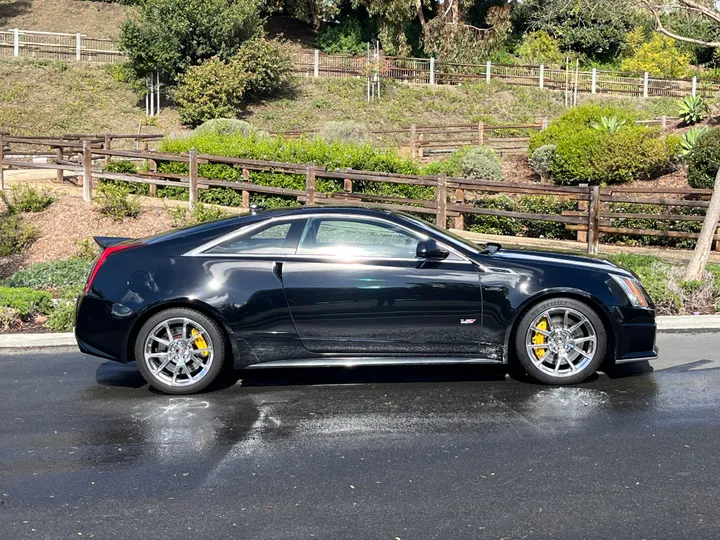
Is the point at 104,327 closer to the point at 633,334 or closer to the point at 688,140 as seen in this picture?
the point at 633,334

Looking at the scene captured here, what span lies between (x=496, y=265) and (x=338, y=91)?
39.6m

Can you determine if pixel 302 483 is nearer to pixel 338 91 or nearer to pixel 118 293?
pixel 118 293

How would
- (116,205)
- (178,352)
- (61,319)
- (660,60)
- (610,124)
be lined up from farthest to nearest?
1. (660,60)
2. (610,124)
3. (116,205)
4. (61,319)
5. (178,352)

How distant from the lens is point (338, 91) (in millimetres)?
46406

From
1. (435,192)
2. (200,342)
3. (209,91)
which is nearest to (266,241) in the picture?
(200,342)

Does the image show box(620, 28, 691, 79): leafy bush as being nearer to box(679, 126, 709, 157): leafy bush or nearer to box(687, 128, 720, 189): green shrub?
box(679, 126, 709, 157): leafy bush

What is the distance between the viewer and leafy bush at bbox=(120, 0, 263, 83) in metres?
41.3

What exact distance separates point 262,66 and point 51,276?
104 ft

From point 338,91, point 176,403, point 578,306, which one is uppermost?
point 338,91

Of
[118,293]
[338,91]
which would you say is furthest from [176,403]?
[338,91]

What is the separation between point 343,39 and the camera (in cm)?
5800

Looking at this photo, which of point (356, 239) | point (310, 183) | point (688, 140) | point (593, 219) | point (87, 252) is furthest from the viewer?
point (688, 140)

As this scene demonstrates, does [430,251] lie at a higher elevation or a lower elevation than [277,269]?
higher

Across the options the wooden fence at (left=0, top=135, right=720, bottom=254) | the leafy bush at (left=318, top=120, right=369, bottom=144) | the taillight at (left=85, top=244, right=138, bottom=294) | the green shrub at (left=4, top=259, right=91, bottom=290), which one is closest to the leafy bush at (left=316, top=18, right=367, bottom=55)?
the leafy bush at (left=318, top=120, right=369, bottom=144)
